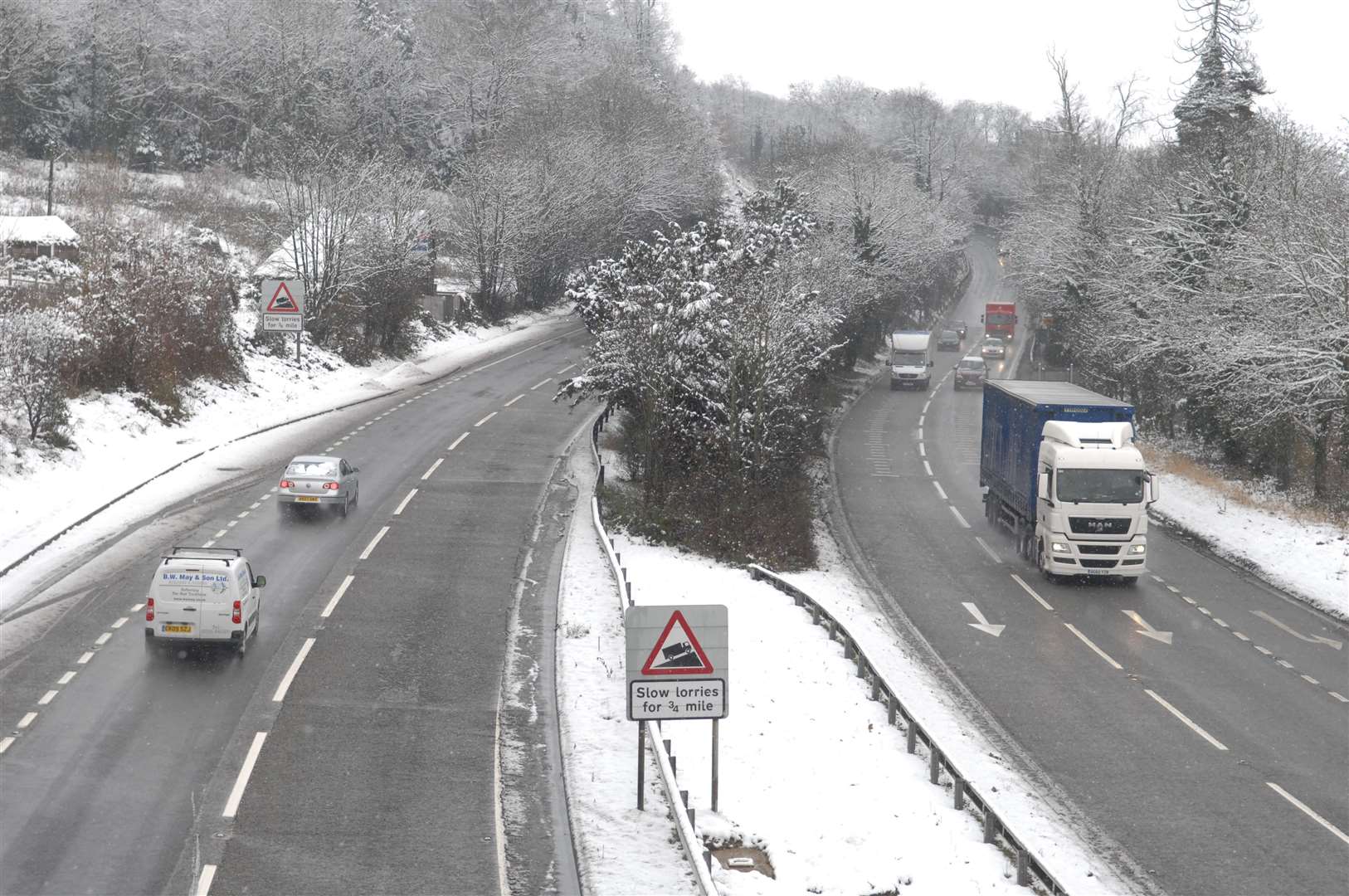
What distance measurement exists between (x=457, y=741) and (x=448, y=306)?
56673 millimetres

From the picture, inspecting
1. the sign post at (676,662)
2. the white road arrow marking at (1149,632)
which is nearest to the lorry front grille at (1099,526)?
the white road arrow marking at (1149,632)

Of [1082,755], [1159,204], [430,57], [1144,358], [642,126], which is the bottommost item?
[1082,755]

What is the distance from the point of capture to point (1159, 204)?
175 feet

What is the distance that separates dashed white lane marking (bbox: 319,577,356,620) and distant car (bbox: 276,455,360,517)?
19.4 feet

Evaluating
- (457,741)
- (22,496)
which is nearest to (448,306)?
(22,496)

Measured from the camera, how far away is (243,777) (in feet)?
51.6

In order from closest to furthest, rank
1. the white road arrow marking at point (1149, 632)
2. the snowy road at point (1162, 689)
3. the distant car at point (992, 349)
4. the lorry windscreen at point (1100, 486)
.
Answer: the snowy road at point (1162, 689) < the white road arrow marking at point (1149, 632) < the lorry windscreen at point (1100, 486) < the distant car at point (992, 349)

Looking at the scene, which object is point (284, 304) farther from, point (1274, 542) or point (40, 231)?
point (1274, 542)

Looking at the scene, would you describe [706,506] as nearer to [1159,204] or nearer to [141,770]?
[141,770]

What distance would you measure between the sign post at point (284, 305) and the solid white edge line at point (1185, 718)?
3687 cm

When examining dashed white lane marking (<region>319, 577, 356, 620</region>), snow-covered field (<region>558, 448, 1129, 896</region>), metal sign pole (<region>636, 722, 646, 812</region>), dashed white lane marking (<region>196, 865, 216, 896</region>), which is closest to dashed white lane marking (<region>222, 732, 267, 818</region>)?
dashed white lane marking (<region>196, 865, 216, 896</region>)

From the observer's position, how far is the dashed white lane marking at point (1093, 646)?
2417cm

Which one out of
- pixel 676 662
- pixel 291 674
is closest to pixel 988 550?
pixel 291 674

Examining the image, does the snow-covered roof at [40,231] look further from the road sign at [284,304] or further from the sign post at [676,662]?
the sign post at [676,662]
